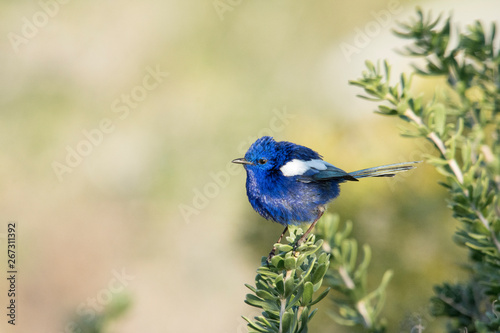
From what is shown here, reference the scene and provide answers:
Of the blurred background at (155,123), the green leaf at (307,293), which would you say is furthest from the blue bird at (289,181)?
the blurred background at (155,123)

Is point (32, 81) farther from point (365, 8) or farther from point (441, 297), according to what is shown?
point (441, 297)

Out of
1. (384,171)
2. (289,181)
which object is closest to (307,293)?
(384,171)

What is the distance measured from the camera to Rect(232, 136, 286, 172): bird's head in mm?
2311

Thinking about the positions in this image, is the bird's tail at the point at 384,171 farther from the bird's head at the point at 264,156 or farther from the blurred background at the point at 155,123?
the blurred background at the point at 155,123

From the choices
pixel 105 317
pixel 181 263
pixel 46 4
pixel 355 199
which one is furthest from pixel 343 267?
pixel 46 4

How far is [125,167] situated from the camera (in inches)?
275

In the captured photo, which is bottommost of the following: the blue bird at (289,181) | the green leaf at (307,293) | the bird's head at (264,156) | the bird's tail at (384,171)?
the green leaf at (307,293)

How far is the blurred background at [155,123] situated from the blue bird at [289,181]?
2.02m

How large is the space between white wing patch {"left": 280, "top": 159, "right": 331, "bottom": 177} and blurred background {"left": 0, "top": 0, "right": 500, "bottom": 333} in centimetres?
204

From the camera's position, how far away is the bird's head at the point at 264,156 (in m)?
2.31

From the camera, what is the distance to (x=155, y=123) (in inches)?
288

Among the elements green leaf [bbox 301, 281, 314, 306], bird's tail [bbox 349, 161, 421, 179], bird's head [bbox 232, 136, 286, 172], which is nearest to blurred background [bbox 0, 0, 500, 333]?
bird's head [bbox 232, 136, 286, 172]

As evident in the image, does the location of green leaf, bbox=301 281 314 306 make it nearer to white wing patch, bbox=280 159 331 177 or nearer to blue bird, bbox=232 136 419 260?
blue bird, bbox=232 136 419 260

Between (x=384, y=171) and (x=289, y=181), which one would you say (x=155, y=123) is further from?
(x=384, y=171)
